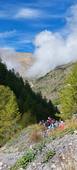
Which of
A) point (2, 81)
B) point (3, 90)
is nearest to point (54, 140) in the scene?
point (3, 90)


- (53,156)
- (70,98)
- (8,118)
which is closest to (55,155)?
(53,156)

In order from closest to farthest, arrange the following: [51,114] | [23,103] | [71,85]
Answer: [71,85] < [23,103] < [51,114]

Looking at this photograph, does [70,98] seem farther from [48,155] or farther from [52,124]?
[48,155]

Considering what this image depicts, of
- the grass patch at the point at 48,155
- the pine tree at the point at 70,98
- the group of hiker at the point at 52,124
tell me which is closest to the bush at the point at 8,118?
the pine tree at the point at 70,98

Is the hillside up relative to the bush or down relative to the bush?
down

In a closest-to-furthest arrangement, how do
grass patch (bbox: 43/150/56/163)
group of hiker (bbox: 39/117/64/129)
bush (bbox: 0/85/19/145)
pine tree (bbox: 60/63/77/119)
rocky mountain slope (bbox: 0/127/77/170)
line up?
1. rocky mountain slope (bbox: 0/127/77/170)
2. grass patch (bbox: 43/150/56/163)
3. group of hiker (bbox: 39/117/64/129)
4. pine tree (bbox: 60/63/77/119)
5. bush (bbox: 0/85/19/145)

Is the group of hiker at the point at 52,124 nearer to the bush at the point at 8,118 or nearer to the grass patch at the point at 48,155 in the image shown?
the grass patch at the point at 48,155

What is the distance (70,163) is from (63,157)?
37.7 inches

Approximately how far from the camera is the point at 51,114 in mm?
152875

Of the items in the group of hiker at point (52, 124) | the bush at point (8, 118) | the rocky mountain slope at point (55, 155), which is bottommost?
→ the rocky mountain slope at point (55, 155)

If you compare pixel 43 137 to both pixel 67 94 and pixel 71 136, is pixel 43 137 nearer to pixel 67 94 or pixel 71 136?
pixel 71 136

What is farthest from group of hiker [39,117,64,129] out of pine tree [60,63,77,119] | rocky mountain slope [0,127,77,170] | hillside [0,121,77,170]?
pine tree [60,63,77,119]

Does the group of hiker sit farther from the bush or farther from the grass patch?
the bush

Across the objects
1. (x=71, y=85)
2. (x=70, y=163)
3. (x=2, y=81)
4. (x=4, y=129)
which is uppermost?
(x=2, y=81)
